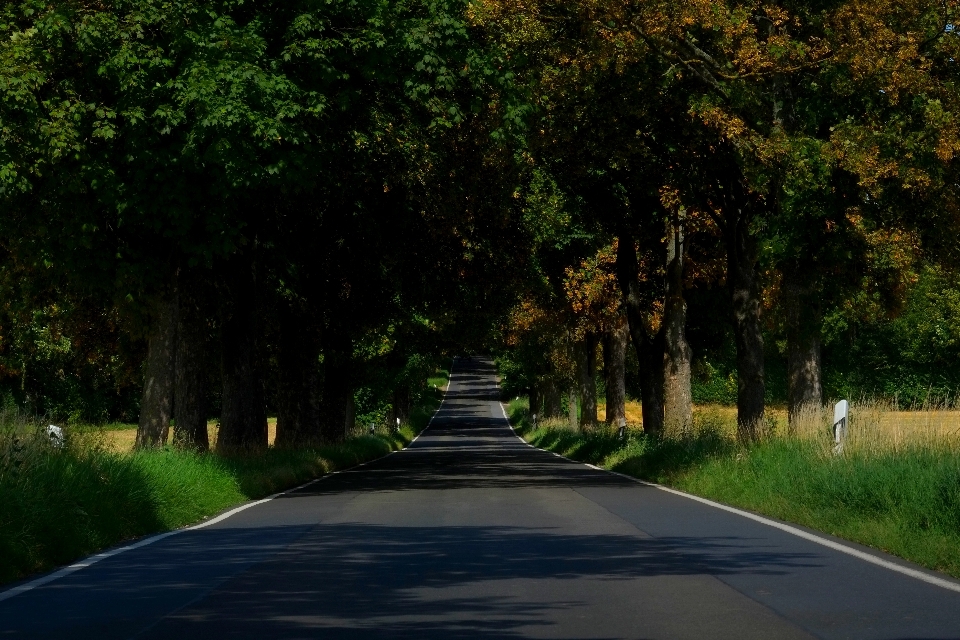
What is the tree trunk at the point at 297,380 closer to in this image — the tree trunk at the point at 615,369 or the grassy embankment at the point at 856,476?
the tree trunk at the point at 615,369

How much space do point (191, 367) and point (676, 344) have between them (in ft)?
38.5

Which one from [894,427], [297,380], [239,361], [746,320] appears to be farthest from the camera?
[297,380]

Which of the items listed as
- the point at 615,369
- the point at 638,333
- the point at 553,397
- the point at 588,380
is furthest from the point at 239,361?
the point at 553,397

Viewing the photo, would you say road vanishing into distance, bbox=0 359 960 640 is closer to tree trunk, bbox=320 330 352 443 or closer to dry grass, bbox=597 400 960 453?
dry grass, bbox=597 400 960 453

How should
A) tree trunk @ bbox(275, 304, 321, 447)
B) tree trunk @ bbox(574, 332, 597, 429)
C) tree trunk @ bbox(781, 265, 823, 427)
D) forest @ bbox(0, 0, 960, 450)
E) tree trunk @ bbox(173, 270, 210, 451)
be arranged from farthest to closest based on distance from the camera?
tree trunk @ bbox(574, 332, 597, 429) → tree trunk @ bbox(275, 304, 321, 447) → tree trunk @ bbox(173, 270, 210, 451) → tree trunk @ bbox(781, 265, 823, 427) → forest @ bbox(0, 0, 960, 450)

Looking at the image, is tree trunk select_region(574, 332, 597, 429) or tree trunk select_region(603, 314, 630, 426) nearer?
tree trunk select_region(603, 314, 630, 426)

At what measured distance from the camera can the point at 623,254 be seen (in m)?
37.6

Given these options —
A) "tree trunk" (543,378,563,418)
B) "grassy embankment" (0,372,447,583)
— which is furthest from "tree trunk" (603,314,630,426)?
"tree trunk" (543,378,563,418)

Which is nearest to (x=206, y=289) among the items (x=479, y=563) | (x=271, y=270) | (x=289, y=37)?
(x=271, y=270)

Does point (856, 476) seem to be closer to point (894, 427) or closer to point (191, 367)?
point (894, 427)

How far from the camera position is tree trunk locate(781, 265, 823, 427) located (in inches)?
976

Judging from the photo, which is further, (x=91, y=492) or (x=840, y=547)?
(x=91, y=492)

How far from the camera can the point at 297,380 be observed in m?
37.8

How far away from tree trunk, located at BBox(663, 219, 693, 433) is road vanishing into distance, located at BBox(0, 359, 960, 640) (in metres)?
17.3
